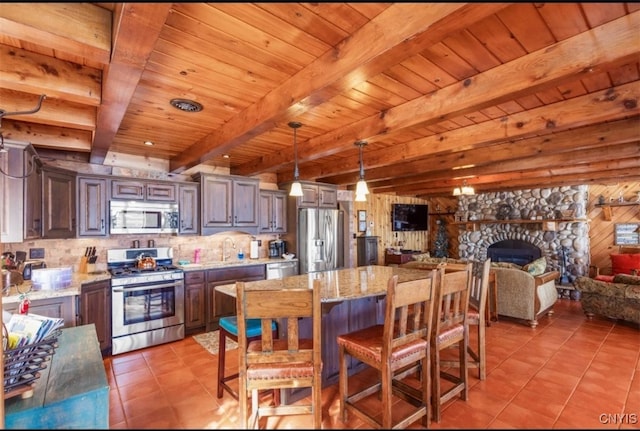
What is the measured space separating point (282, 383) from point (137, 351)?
9.71 ft

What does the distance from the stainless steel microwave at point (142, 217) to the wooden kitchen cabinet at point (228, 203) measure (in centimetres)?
41

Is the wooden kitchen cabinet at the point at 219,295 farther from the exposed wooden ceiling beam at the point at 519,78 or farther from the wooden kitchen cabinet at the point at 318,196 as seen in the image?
the exposed wooden ceiling beam at the point at 519,78

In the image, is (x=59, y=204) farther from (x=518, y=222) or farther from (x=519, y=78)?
(x=518, y=222)

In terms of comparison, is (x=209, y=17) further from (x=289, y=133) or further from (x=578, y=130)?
(x=578, y=130)

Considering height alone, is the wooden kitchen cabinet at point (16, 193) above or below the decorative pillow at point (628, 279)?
above

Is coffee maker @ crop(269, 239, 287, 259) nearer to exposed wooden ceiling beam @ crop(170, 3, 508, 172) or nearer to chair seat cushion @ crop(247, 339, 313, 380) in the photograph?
exposed wooden ceiling beam @ crop(170, 3, 508, 172)

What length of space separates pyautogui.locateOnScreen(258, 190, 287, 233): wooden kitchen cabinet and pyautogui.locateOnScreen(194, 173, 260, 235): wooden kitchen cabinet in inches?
7.3

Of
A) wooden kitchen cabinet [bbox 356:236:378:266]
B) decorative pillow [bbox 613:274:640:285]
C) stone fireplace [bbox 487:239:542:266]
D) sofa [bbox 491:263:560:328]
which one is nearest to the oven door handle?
wooden kitchen cabinet [bbox 356:236:378:266]

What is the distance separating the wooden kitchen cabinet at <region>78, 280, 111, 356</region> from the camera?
126 inches

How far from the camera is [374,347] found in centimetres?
199

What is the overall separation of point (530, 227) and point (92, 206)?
27.0ft

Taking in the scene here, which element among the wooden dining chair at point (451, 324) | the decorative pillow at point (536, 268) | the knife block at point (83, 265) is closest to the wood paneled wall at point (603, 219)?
the decorative pillow at point (536, 268)

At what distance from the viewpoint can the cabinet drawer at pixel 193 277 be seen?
13.4 ft

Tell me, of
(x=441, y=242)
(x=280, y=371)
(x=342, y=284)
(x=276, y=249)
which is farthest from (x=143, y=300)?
(x=441, y=242)
